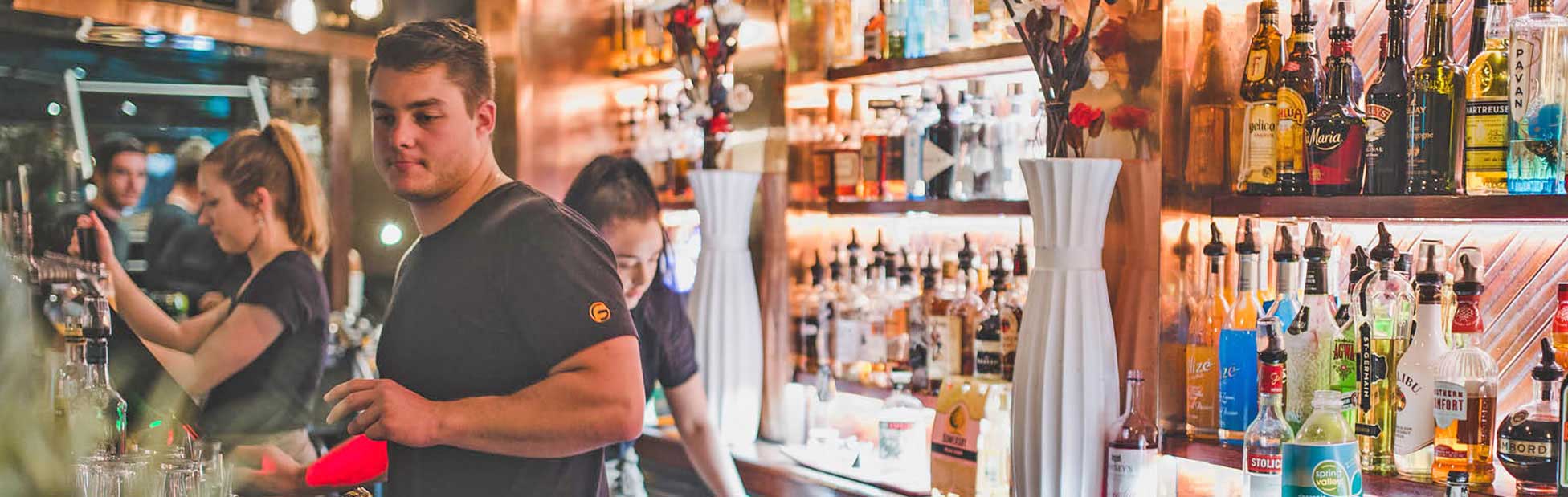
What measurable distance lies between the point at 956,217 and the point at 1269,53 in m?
1.00

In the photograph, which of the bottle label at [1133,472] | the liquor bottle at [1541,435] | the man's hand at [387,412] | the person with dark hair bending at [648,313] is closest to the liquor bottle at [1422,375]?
the liquor bottle at [1541,435]

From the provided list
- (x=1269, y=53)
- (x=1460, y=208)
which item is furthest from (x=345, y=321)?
(x=1460, y=208)

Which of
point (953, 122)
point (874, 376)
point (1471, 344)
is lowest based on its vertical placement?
point (874, 376)

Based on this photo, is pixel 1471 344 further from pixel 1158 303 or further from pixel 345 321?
pixel 345 321

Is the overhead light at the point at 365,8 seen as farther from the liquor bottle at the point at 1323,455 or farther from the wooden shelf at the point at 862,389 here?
the liquor bottle at the point at 1323,455

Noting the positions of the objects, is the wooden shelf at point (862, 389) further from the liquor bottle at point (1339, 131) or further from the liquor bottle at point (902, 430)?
the liquor bottle at point (1339, 131)

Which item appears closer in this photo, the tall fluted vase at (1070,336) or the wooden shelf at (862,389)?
the tall fluted vase at (1070,336)

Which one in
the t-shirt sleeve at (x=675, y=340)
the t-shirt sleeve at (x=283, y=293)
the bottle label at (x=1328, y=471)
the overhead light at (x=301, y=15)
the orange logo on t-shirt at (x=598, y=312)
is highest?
the overhead light at (x=301, y=15)

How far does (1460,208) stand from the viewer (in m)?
2.03

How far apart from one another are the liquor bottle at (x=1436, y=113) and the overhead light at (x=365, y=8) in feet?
6.08

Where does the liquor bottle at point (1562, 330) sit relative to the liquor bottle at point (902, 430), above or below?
above

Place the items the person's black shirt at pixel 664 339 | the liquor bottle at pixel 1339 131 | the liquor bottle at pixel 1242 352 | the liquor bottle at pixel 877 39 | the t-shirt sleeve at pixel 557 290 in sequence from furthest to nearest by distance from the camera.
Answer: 1. the liquor bottle at pixel 877 39
2. the person's black shirt at pixel 664 339
3. the t-shirt sleeve at pixel 557 290
4. the liquor bottle at pixel 1242 352
5. the liquor bottle at pixel 1339 131

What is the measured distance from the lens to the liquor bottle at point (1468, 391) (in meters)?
2.03

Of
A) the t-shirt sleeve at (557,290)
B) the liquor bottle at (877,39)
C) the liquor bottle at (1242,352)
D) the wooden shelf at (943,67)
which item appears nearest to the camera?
the liquor bottle at (1242,352)
